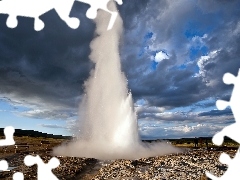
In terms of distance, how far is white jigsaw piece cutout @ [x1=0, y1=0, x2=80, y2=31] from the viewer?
12.2 ft

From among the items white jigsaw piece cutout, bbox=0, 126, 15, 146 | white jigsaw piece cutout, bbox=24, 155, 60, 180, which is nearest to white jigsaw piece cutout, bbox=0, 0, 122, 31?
white jigsaw piece cutout, bbox=0, 126, 15, 146

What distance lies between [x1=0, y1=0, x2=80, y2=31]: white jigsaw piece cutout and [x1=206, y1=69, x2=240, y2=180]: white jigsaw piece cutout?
2.13 meters

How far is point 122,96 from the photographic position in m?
42.3

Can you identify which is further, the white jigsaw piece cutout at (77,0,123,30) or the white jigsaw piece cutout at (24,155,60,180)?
the white jigsaw piece cutout at (77,0,123,30)

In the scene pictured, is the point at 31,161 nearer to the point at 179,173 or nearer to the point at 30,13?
the point at 30,13

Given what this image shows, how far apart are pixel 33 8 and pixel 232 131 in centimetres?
311

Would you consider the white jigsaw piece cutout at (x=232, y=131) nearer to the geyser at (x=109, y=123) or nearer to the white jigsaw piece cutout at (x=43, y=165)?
the white jigsaw piece cutout at (x=43, y=165)

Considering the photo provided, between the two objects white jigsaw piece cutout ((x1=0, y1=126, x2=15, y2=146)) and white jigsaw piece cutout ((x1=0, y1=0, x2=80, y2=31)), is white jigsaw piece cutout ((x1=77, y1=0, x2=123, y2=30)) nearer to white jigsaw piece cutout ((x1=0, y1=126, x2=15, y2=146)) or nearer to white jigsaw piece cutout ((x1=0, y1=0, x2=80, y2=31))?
white jigsaw piece cutout ((x1=0, y1=0, x2=80, y2=31))

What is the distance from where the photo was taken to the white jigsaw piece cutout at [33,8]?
3719 mm

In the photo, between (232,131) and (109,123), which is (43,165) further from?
(109,123)

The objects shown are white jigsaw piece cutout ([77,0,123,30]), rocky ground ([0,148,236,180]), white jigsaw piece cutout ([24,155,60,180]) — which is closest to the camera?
white jigsaw piece cutout ([24,155,60,180])

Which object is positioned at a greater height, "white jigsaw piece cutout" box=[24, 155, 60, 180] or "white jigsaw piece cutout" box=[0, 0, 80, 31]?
"white jigsaw piece cutout" box=[0, 0, 80, 31]

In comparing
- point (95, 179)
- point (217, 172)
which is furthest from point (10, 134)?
point (217, 172)

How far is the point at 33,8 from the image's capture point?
12.5 feet
